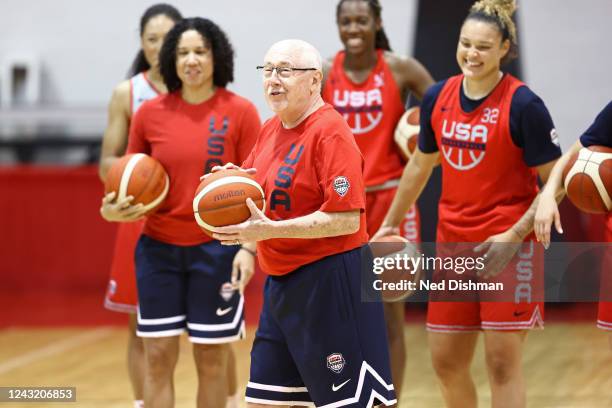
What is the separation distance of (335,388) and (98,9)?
24.2 feet

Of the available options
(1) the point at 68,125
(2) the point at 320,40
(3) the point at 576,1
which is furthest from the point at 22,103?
(3) the point at 576,1

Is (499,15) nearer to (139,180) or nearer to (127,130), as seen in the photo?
(139,180)

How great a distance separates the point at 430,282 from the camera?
4.18m

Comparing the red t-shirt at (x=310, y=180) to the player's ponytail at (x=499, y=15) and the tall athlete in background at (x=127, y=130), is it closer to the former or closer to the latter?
the player's ponytail at (x=499, y=15)

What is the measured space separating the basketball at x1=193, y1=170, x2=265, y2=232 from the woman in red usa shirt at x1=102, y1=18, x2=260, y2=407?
98 cm

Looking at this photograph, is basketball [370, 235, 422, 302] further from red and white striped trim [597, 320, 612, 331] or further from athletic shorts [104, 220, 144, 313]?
athletic shorts [104, 220, 144, 313]

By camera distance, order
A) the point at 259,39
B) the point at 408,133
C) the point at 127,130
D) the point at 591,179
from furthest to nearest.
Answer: the point at 259,39 < the point at 127,130 < the point at 408,133 < the point at 591,179

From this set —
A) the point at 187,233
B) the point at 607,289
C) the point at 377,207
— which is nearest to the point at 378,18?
the point at 377,207

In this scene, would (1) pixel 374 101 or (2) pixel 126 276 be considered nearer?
(1) pixel 374 101

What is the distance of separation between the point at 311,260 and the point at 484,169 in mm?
1021

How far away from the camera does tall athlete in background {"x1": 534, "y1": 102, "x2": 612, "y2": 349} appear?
363 cm

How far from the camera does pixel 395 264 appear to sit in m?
3.99

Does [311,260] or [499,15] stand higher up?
[499,15]

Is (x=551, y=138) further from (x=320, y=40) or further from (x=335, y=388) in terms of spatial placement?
(x=320, y=40)
